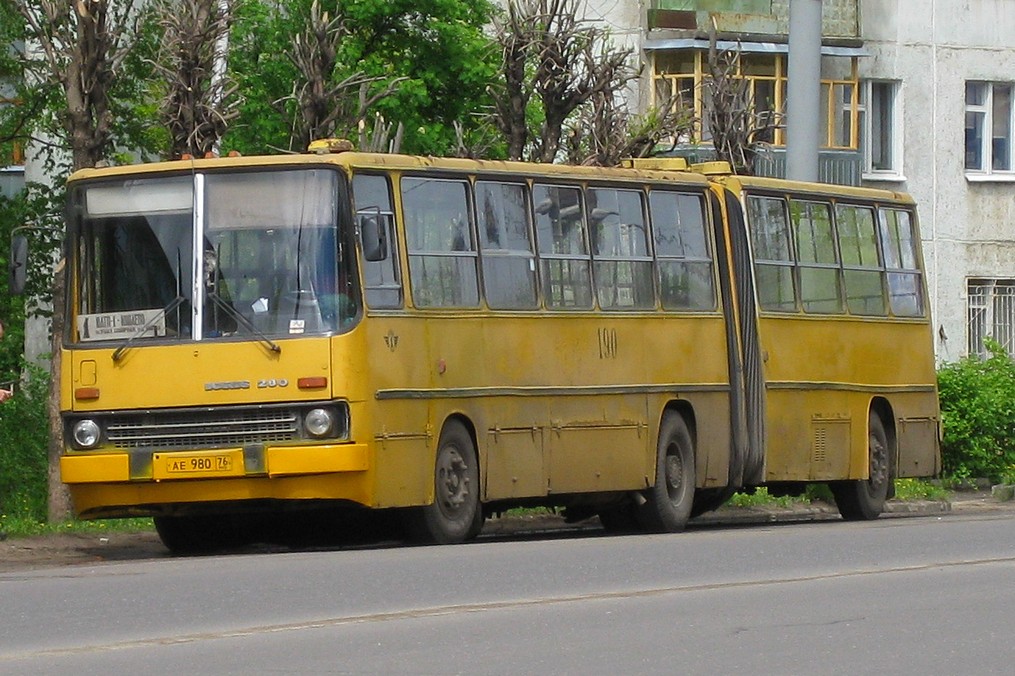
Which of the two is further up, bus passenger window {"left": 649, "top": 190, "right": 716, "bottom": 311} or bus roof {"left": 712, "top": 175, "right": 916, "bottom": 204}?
bus roof {"left": 712, "top": 175, "right": 916, "bottom": 204}

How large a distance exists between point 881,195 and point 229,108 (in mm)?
6921

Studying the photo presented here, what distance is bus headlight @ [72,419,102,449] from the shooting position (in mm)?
17250

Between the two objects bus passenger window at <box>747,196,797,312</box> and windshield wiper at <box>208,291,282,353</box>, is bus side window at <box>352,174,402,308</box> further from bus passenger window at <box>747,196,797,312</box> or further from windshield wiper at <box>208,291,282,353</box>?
bus passenger window at <box>747,196,797,312</box>

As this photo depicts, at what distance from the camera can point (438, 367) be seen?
18000 millimetres

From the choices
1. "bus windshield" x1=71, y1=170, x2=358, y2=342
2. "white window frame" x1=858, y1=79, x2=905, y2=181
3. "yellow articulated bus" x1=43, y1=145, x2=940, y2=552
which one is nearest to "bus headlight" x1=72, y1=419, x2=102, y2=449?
"yellow articulated bus" x1=43, y1=145, x2=940, y2=552

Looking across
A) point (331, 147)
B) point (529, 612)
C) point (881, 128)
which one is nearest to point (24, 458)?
point (331, 147)

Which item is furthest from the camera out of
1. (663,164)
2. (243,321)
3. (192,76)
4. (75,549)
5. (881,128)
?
(881,128)

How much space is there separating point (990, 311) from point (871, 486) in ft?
78.1

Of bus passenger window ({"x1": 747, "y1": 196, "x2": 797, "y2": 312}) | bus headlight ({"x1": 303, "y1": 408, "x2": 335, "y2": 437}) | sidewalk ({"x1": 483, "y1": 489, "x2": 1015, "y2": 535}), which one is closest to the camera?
bus headlight ({"x1": 303, "y1": 408, "x2": 335, "y2": 437})

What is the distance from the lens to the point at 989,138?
48000 mm

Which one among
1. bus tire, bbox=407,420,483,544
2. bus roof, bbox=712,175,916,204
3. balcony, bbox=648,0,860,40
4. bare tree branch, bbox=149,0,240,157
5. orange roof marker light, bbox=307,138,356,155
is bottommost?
bus tire, bbox=407,420,483,544

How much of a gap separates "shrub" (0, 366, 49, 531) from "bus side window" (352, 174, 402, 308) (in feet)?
17.0

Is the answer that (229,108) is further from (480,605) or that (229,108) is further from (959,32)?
(959,32)

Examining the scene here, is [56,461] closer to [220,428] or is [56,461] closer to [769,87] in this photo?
[220,428]
